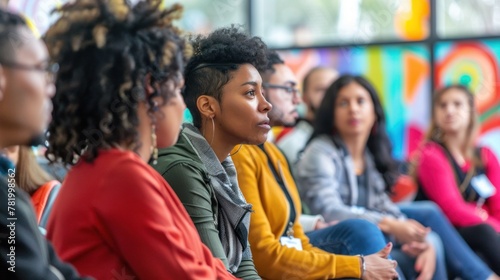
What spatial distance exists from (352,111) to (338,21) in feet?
5.63

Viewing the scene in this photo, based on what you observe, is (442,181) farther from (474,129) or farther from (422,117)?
(422,117)

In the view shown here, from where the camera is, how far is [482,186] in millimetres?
3992

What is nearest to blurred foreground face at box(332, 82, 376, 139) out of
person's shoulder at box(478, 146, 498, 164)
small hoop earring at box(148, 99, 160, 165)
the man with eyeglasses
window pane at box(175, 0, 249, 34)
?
person's shoulder at box(478, 146, 498, 164)

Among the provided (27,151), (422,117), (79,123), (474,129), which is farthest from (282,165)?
(422,117)

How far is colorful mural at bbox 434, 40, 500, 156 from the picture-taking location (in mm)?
4684

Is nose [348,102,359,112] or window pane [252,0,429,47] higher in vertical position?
window pane [252,0,429,47]

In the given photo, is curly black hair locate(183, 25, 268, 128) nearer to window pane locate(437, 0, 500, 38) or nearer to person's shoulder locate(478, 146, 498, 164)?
person's shoulder locate(478, 146, 498, 164)

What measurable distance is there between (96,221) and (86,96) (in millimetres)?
233

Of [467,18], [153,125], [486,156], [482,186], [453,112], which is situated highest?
[467,18]

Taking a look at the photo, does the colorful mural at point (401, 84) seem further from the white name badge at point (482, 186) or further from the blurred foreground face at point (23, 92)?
the blurred foreground face at point (23, 92)

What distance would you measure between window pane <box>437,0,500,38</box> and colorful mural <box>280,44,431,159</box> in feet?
0.60

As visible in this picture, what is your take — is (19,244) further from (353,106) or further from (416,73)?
(416,73)

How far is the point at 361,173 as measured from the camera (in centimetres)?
354

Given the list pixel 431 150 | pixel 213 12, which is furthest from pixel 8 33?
pixel 213 12
